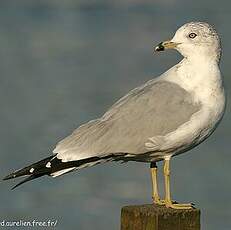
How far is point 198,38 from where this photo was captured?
518 cm

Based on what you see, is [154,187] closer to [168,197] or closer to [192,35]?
[168,197]

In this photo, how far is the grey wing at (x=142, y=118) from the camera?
4867 millimetres

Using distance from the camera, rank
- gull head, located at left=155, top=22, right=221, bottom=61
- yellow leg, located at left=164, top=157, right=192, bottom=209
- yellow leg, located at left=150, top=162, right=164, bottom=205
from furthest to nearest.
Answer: gull head, located at left=155, top=22, right=221, bottom=61, yellow leg, located at left=150, top=162, right=164, bottom=205, yellow leg, located at left=164, top=157, right=192, bottom=209

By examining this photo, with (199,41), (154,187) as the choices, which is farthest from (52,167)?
(199,41)

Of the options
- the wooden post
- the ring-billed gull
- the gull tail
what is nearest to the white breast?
the ring-billed gull

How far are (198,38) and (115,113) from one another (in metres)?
0.83

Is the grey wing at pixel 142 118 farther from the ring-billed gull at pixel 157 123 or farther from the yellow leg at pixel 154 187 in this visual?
the yellow leg at pixel 154 187

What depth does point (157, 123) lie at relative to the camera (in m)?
4.91

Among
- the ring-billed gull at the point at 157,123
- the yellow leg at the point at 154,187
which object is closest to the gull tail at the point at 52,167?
the ring-billed gull at the point at 157,123

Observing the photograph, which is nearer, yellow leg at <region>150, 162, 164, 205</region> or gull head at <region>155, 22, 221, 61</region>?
yellow leg at <region>150, 162, 164, 205</region>

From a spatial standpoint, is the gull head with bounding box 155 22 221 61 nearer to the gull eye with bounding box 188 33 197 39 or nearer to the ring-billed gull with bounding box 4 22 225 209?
the gull eye with bounding box 188 33 197 39

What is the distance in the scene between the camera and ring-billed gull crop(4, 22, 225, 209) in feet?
15.7

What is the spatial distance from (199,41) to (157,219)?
5.97ft

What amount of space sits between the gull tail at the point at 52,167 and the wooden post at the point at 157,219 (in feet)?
2.60
